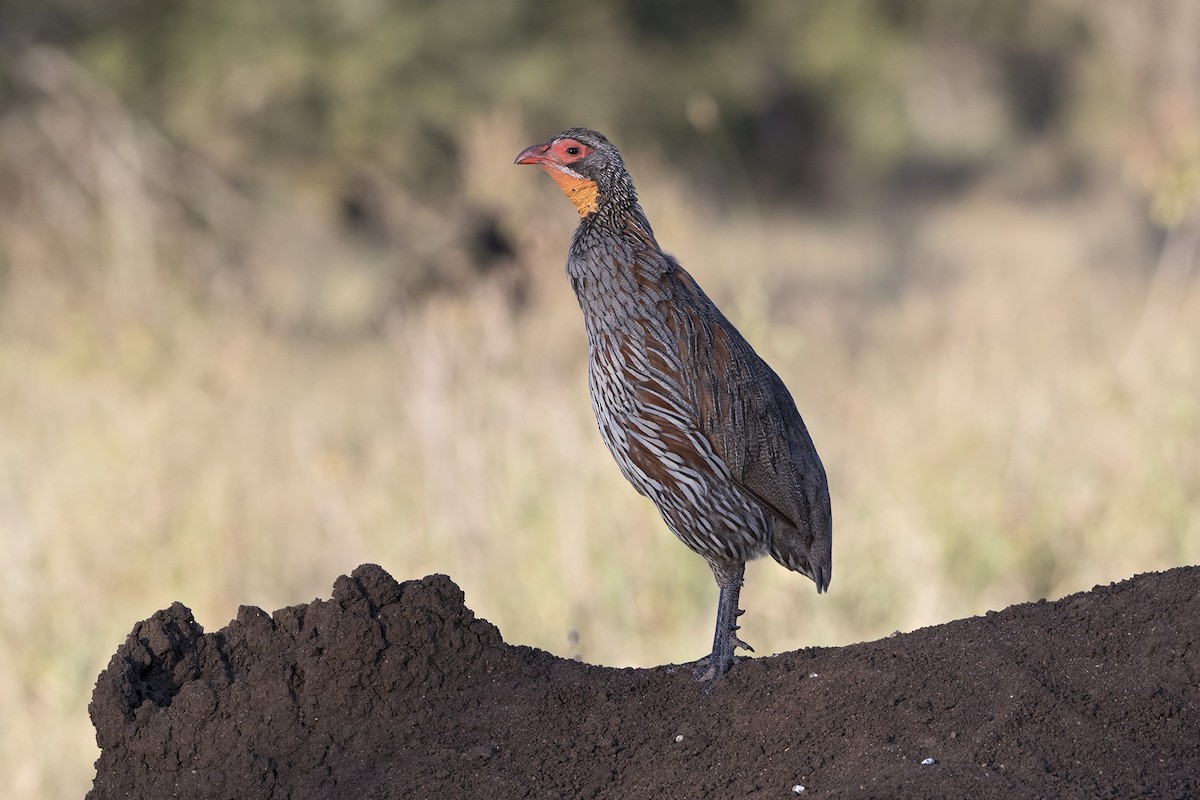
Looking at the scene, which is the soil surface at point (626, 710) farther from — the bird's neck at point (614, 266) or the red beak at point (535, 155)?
the red beak at point (535, 155)

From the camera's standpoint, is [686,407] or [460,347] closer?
[686,407]

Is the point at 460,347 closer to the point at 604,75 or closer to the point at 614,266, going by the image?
the point at 614,266

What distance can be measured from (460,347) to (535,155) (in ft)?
13.4

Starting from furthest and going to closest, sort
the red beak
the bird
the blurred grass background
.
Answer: the blurred grass background, the red beak, the bird

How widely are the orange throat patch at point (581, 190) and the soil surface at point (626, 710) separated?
3.41ft

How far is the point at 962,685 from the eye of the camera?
114 inches

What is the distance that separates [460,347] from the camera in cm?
776

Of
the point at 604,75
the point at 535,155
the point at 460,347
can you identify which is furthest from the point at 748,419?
the point at 604,75

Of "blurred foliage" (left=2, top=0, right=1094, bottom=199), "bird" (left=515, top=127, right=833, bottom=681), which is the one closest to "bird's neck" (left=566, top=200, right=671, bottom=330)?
"bird" (left=515, top=127, right=833, bottom=681)

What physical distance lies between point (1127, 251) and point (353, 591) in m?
15.8

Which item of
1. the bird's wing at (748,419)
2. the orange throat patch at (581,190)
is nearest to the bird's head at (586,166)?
the orange throat patch at (581,190)

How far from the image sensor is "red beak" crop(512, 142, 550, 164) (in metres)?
3.68

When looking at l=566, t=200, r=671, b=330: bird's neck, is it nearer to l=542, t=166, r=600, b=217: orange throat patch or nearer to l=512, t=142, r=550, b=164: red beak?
l=542, t=166, r=600, b=217: orange throat patch

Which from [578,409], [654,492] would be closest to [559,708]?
[654,492]
